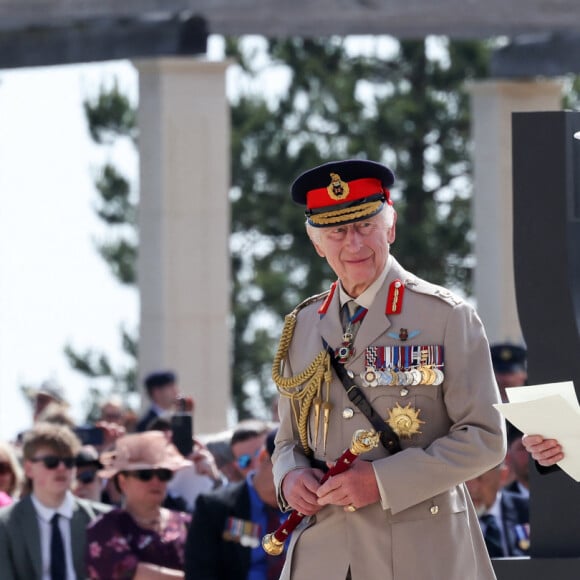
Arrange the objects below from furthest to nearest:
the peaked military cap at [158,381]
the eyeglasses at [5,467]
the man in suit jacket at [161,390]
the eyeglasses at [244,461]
Result: the peaked military cap at [158,381], the man in suit jacket at [161,390], the eyeglasses at [5,467], the eyeglasses at [244,461]

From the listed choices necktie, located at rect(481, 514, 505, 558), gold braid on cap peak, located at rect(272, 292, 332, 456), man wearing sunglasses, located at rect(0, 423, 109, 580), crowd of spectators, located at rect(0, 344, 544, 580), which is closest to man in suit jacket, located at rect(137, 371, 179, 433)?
crowd of spectators, located at rect(0, 344, 544, 580)

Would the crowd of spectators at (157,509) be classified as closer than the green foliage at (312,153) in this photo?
Yes

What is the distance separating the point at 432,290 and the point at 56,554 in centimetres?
385

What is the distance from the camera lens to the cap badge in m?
5.77

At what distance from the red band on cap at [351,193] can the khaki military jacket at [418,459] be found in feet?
0.80

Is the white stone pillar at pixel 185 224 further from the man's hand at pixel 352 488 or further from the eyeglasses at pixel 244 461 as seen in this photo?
the man's hand at pixel 352 488

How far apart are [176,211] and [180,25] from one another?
7.96 feet

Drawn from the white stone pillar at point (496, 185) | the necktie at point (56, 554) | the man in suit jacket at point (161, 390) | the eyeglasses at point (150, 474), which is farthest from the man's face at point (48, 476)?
the white stone pillar at point (496, 185)

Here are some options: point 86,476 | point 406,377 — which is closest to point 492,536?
point 86,476

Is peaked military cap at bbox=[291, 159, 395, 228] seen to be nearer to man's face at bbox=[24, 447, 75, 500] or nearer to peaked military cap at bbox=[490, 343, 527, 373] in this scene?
man's face at bbox=[24, 447, 75, 500]

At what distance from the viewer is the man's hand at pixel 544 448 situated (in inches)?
220

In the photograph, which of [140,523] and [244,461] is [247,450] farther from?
[140,523]

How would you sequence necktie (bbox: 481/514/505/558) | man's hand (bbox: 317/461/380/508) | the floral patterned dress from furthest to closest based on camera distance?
1. necktie (bbox: 481/514/505/558)
2. the floral patterned dress
3. man's hand (bbox: 317/461/380/508)

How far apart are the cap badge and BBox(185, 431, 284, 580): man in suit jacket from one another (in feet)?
8.98
